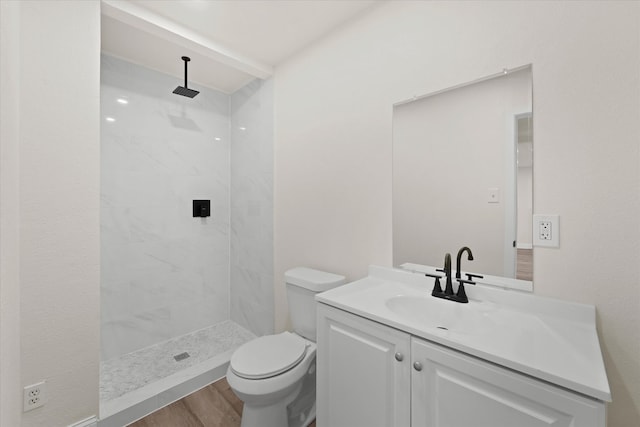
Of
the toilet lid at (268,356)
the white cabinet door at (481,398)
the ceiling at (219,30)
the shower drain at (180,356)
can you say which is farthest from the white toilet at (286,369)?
the ceiling at (219,30)

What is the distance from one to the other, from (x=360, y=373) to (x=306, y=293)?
2.23ft

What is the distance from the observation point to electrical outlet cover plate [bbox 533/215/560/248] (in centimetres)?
111

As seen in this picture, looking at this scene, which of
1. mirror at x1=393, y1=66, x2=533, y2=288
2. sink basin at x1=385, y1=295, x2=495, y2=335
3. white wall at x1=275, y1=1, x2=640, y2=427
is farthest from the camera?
mirror at x1=393, y1=66, x2=533, y2=288

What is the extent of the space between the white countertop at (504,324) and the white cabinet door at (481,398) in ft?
0.10

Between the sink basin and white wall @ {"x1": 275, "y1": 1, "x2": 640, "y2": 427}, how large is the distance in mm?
278

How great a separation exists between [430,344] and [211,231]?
2372mm

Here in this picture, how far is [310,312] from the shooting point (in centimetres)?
174

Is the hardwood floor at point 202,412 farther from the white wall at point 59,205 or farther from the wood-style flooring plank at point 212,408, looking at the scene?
the white wall at point 59,205

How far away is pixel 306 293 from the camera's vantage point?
1762 mm

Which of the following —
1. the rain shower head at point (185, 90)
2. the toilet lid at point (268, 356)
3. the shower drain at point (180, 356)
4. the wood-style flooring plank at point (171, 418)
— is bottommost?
the wood-style flooring plank at point (171, 418)

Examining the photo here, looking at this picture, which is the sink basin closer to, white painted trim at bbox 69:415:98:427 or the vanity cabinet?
the vanity cabinet

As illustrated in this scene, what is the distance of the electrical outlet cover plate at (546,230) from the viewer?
111 cm

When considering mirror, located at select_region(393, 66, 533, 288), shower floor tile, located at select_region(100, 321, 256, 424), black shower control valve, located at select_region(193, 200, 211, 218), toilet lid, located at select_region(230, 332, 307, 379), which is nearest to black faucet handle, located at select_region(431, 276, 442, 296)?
mirror, located at select_region(393, 66, 533, 288)

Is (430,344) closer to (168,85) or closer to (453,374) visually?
(453,374)
